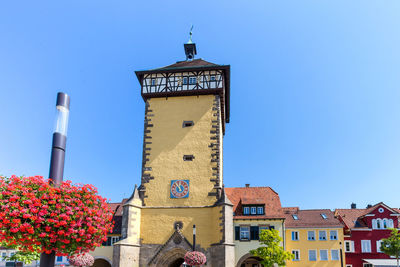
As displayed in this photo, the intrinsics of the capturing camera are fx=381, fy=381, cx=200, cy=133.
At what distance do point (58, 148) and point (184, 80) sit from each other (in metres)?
15.3

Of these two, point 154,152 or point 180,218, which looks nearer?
point 180,218

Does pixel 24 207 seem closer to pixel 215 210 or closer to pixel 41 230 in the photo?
pixel 41 230

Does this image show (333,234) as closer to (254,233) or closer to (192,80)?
(254,233)

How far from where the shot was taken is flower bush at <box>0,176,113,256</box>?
12.1 metres

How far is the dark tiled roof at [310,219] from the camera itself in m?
42.3

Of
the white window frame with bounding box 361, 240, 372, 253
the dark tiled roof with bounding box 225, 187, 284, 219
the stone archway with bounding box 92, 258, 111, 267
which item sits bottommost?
the stone archway with bounding box 92, 258, 111, 267

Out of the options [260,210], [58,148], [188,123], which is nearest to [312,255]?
[260,210]

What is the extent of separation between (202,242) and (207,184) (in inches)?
145

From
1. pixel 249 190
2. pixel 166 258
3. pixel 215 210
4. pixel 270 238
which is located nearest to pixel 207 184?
pixel 215 210

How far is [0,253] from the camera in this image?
47688 millimetres

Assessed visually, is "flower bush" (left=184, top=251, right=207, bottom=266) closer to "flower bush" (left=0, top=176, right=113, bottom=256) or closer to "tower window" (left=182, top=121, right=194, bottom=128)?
"flower bush" (left=0, top=176, right=113, bottom=256)

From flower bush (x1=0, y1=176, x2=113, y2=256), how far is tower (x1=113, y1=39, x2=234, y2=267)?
32.5 feet

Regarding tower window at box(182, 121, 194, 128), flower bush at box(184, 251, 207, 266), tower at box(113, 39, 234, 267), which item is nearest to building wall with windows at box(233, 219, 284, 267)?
tower at box(113, 39, 234, 267)

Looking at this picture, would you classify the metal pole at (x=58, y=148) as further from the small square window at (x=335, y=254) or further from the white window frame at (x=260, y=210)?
the small square window at (x=335, y=254)
